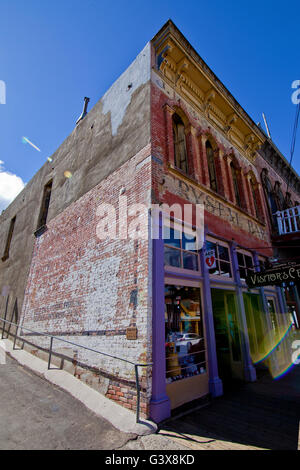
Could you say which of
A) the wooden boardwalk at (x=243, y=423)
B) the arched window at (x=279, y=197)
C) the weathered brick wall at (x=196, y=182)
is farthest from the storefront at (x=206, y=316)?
the arched window at (x=279, y=197)

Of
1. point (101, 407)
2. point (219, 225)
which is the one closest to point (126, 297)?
point (101, 407)

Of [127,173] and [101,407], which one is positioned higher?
[127,173]

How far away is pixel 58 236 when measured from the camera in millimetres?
9180

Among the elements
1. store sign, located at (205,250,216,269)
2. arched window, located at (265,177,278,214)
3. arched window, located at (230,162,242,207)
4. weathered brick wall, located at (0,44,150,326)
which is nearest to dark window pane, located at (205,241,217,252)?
store sign, located at (205,250,216,269)

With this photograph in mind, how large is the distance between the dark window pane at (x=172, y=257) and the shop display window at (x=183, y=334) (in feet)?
1.82

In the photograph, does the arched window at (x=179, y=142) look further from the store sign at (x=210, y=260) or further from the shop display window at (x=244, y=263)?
the shop display window at (x=244, y=263)

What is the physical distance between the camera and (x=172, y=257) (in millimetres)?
5691

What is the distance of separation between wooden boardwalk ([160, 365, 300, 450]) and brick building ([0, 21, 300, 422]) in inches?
17.3

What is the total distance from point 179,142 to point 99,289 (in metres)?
5.45

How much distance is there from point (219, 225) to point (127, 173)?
3434 millimetres

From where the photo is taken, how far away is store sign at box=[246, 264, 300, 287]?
18.8 ft

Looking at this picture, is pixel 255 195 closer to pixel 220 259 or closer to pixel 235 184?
pixel 235 184

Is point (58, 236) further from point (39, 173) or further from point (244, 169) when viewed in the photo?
point (244, 169)

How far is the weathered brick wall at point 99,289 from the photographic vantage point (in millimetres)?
4777
